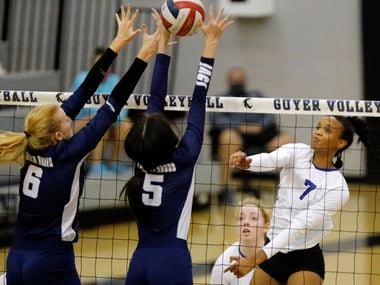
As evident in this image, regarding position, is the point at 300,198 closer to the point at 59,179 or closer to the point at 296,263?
the point at 296,263

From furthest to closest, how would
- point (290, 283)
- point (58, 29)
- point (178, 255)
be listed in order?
point (58, 29)
point (290, 283)
point (178, 255)

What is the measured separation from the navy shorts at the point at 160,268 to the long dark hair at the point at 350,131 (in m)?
1.52

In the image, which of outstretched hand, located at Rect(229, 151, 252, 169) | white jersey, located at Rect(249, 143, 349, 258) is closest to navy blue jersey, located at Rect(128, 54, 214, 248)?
outstretched hand, located at Rect(229, 151, 252, 169)

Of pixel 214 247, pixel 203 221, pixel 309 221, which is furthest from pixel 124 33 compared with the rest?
pixel 203 221

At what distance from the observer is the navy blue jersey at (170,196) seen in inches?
247

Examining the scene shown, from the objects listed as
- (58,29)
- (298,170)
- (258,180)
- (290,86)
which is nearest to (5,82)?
(58,29)

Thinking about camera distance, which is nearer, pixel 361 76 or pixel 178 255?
pixel 178 255

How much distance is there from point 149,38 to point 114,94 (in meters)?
0.44

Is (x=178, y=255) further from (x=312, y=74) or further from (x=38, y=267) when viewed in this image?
(x=312, y=74)

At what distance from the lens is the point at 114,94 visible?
21.7 ft

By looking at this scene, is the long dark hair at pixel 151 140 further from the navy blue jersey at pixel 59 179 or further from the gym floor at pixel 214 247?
the gym floor at pixel 214 247

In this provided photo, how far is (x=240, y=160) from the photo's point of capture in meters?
7.21

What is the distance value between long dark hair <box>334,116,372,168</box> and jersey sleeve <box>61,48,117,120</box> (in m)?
1.51

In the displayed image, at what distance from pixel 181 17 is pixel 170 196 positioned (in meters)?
1.22
